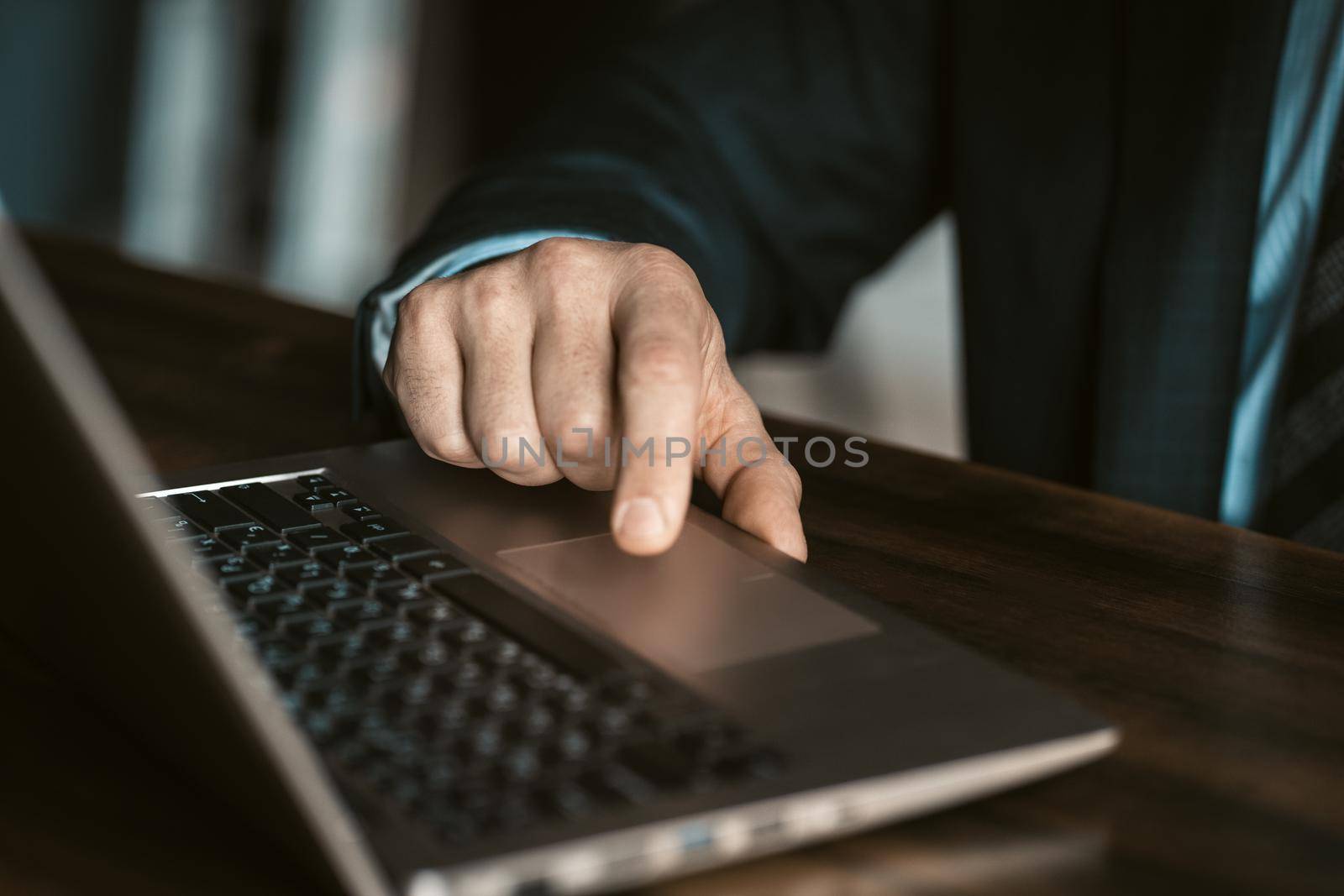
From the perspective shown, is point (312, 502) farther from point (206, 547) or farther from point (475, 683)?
point (475, 683)

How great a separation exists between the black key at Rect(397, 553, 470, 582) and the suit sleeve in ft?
1.89

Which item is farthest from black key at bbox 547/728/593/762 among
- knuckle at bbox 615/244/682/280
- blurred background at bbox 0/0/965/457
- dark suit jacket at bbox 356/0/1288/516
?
blurred background at bbox 0/0/965/457

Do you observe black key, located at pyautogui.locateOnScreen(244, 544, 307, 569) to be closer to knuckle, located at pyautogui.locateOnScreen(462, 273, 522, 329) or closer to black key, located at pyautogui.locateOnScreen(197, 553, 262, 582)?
black key, located at pyautogui.locateOnScreen(197, 553, 262, 582)

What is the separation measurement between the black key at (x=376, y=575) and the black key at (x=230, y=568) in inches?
1.4

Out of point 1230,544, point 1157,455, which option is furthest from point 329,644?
point 1157,455

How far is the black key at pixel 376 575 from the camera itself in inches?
Answer: 18.2

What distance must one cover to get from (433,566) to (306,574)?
5cm

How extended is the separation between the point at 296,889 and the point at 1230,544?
47 centimetres

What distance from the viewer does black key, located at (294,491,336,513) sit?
55 cm

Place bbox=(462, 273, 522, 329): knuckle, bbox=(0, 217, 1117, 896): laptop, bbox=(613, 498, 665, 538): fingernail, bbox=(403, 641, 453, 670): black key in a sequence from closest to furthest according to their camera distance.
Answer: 1. bbox=(0, 217, 1117, 896): laptop
2. bbox=(403, 641, 453, 670): black key
3. bbox=(613, 498, 665, 538): fingernail
4. bbox=(462, 273, 522, 329): knuckle

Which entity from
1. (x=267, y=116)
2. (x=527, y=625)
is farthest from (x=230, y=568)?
(x=267, y=116)

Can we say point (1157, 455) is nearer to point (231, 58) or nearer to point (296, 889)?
point (296, 889)

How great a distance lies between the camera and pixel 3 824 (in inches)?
14.5

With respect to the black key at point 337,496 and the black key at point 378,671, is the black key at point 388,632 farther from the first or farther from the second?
the black key at point 337,496
